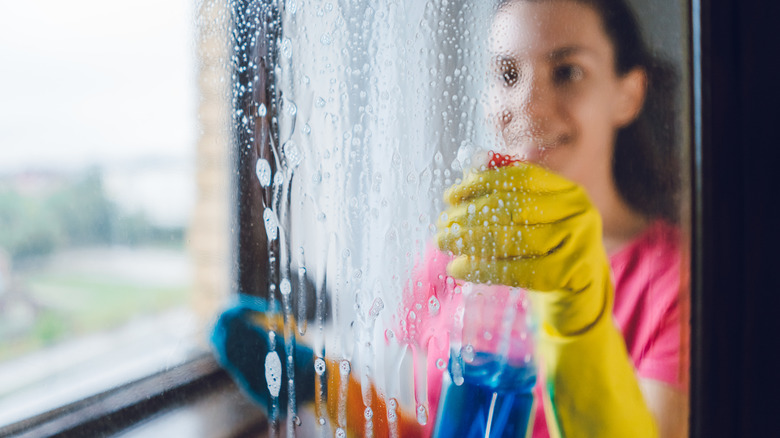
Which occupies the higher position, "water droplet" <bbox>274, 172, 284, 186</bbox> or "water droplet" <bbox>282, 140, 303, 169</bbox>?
"water droplet" <bbox>282, 140, 303, 169</bbox>

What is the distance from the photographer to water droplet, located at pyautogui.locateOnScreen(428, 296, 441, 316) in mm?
417

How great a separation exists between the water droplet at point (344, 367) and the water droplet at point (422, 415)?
3.1 inches

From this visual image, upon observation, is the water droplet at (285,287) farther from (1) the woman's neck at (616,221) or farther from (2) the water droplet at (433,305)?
(1) the woman's neck at (616,221)

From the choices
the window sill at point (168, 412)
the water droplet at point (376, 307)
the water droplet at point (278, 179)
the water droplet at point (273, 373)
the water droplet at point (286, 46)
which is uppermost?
the water droplet at point (286, 46)

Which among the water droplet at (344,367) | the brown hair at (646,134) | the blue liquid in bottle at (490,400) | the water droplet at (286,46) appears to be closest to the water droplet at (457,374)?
the blue liquid in bottle at (490,400)

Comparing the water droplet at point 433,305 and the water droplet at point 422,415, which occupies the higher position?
the water droplet at point 433,305

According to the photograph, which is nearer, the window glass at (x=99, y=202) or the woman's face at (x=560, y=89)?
the woman's face at (x=560, y=89)

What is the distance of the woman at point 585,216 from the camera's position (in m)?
0.36

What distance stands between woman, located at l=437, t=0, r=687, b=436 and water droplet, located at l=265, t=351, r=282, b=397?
0.21 metres

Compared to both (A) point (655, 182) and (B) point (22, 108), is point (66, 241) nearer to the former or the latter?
(B) point (22, 108)

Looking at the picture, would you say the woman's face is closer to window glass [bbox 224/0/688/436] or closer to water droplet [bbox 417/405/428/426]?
window glass [bbox 224/0/688/436]

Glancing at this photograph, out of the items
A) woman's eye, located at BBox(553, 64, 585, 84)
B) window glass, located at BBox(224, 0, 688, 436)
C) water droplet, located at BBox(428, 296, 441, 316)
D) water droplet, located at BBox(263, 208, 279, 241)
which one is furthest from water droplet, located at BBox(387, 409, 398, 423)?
woman's eye, located at BBox(553, 64, 585, 84)

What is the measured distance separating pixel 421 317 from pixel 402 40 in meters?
0.26

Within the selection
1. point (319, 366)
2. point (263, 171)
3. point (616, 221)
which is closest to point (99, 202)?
point (263, 171)
